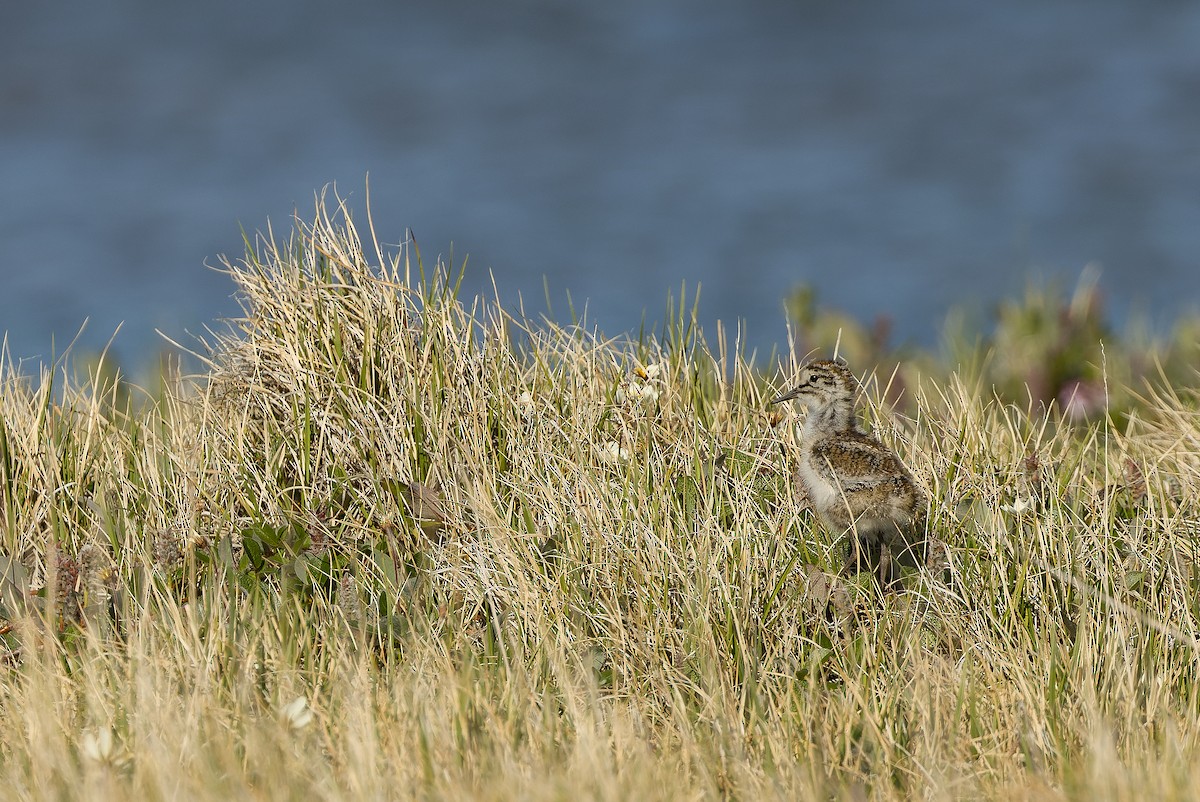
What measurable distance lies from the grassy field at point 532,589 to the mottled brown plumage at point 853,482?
0.14 meters

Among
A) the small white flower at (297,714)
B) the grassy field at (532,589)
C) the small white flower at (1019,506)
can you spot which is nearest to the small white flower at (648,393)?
the grassy field at (532,589)

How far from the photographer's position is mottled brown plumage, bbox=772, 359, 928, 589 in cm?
508

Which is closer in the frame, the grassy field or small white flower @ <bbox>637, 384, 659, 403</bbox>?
the grassy field

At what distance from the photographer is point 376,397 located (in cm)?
616

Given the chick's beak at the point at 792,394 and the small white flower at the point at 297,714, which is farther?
the chick's beak at the point at 792,394

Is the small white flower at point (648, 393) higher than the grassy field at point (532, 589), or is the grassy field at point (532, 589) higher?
the small white flower at point (648, 393)

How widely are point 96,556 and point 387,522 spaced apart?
1164 millimetres

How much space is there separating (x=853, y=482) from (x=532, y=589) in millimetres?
1291

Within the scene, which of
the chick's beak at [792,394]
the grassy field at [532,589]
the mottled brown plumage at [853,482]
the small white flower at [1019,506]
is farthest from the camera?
the chick's beak at [792,394]

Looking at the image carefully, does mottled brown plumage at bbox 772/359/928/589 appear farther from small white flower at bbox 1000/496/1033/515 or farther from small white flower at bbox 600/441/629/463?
small white flower at bbox 600/441/629/463

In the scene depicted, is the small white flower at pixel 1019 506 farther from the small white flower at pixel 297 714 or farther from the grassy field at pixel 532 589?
the small white flower at pixel 297 714

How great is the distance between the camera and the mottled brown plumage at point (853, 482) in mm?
5078

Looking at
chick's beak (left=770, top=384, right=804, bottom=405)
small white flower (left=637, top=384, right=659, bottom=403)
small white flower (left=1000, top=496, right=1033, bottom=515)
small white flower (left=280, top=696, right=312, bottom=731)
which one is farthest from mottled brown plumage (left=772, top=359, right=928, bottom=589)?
small white flower (left=280, top=696, right=312, bottom=731)

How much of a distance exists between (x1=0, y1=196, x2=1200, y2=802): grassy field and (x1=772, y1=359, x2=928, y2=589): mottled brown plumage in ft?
0.47
